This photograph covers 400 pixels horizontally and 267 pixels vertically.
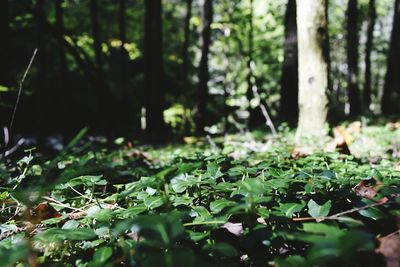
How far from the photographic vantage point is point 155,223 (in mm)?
982

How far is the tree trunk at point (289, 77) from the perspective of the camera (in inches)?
304

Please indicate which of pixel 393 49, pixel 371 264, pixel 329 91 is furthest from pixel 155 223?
pixel 393 49

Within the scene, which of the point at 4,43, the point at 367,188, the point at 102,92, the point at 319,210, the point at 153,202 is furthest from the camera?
the point at 102,92

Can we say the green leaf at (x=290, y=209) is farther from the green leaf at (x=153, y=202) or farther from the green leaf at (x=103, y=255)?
the green leaf at (x=103, y=255)

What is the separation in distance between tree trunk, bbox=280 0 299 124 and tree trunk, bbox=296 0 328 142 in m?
3.10

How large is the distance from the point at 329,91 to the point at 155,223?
162 inches

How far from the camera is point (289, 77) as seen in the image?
7.95 meters

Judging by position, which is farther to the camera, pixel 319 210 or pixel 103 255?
pixel 319 210

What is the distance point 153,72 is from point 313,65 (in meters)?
3.85

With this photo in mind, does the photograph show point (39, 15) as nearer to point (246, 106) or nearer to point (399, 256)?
point (246, 106)

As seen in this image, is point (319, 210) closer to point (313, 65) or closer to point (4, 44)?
point (313, 65)

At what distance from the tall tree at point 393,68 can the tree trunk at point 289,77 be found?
3778mm

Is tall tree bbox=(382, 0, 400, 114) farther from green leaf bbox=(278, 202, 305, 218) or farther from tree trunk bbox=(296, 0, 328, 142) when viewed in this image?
green leaf bbox=(278, 202, 305, 218)

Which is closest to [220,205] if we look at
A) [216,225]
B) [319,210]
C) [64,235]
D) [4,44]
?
[216,225]
